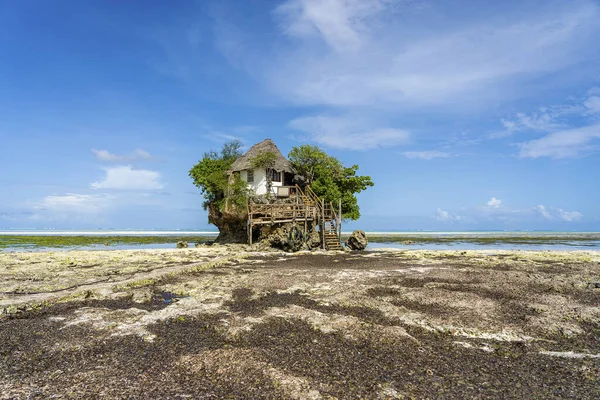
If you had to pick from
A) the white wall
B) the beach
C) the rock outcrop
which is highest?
the white wall

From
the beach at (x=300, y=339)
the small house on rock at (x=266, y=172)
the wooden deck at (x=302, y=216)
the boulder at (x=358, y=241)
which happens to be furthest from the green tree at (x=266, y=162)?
the beach at (x=300, y=339)

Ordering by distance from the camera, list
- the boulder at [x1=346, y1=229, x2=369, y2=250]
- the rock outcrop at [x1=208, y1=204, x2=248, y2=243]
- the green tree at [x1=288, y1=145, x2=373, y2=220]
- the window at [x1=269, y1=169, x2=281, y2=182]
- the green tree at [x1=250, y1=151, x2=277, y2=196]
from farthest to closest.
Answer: the green tree at [x1=288, y1=145, x2=373, y2=220] < the rock outcrop at [x1=208, y1=204, x2=248, y2=243] < the window at [x1=269, y1=169, x2=281, y2=182] < the green tree at [x1=250, y1=151, x2=277, y2=196] < the boulder at [x1=346, y1=229, x2=369, y2=250]

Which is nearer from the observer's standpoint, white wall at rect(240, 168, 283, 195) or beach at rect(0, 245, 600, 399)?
beach at rect(0, 245, 600, 399)

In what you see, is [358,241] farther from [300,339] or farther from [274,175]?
[300,339]

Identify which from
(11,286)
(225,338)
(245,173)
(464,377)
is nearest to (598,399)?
(464,377)

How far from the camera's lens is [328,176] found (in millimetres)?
42969

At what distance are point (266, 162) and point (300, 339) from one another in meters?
31.9

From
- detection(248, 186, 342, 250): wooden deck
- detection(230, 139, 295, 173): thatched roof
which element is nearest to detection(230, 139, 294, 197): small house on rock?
detection(230, 139, 295, 173): thatched roof

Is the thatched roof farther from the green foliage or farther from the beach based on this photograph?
the beach

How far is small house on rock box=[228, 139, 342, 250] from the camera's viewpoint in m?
36.1

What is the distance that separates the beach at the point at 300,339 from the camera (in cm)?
575

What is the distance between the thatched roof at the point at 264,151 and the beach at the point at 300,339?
2629cm

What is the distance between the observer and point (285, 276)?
16.8 m

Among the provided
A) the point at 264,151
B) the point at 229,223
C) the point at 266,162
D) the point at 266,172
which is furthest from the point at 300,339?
the point at 229,223
